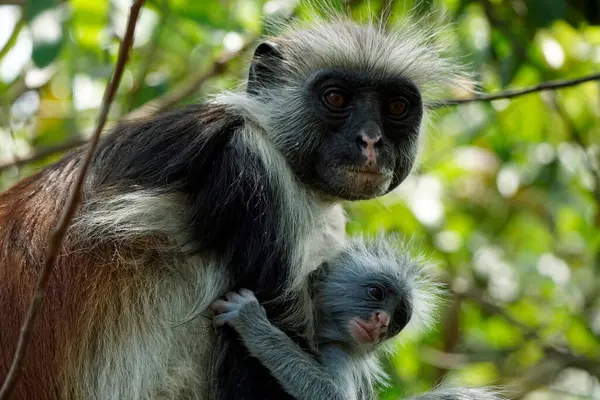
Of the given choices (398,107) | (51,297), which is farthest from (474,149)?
(51,297)

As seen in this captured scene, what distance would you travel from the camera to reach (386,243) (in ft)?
17.2

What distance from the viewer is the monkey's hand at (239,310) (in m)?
4.23

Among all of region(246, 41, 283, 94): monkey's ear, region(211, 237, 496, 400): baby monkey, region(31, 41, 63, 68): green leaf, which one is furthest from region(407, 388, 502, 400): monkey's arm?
region(31, 41, 63, 68): green leaf

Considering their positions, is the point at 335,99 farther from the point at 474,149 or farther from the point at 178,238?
the point at 474,149

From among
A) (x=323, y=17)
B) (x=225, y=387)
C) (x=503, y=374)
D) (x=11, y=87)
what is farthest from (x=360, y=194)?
(x=503, y=374)

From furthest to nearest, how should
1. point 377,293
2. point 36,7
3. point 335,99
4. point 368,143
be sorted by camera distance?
point 36,7 < point 377,293 < point 335,99 < point 368,143

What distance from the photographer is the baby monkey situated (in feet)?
14.0

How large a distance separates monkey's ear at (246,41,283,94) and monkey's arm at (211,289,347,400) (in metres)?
1.20

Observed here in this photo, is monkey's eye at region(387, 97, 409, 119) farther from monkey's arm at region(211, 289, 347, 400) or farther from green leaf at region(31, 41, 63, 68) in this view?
green leaf at region(31, 41, 63, 68)

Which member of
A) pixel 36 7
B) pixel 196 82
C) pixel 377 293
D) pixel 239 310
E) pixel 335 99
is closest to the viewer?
pixel 239 310

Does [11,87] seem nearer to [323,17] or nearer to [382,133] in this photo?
[323,17]

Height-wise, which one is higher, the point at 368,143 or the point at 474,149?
the point at 368,143

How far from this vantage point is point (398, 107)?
482 cm

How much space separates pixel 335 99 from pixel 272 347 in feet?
4.09
